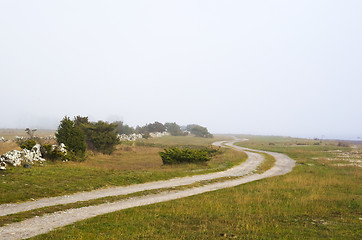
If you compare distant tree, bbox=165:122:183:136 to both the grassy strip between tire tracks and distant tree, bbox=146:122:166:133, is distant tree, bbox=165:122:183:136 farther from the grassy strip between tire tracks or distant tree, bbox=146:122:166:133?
the grassy strip between tire tracks

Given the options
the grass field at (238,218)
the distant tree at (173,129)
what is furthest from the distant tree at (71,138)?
the distant tree at (173,129)

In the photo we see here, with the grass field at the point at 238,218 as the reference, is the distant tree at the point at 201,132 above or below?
above

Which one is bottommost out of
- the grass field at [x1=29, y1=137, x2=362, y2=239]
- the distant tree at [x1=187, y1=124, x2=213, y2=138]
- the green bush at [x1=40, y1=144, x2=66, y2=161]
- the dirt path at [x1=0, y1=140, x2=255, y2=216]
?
the dirt path at [x1=0, y1=140, x2=255, y2=216]

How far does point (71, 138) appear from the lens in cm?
3069

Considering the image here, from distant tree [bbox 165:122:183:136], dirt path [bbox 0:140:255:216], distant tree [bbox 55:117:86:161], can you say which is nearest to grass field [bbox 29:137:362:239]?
dirt path [bbox 0:140:255:216]

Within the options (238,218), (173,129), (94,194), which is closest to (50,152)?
(94,194)

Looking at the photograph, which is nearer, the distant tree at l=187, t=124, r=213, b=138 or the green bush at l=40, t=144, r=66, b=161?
the green bush at l=40, t=144, r=66, b=161

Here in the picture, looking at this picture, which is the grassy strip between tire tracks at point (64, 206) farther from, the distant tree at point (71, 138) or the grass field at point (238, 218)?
the distant tree at point (71, 138)

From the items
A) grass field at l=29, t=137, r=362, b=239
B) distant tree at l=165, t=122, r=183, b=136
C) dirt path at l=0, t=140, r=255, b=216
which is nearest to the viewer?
grass field at l=29, t=137, r=362, b=239

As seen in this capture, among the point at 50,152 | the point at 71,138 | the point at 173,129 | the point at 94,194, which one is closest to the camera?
the point at 94,194

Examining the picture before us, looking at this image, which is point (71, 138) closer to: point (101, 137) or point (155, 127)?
point (101, 137)

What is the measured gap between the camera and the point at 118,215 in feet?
36.8

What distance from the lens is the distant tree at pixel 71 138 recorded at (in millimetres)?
30534

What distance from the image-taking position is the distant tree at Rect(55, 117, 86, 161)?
100ft
